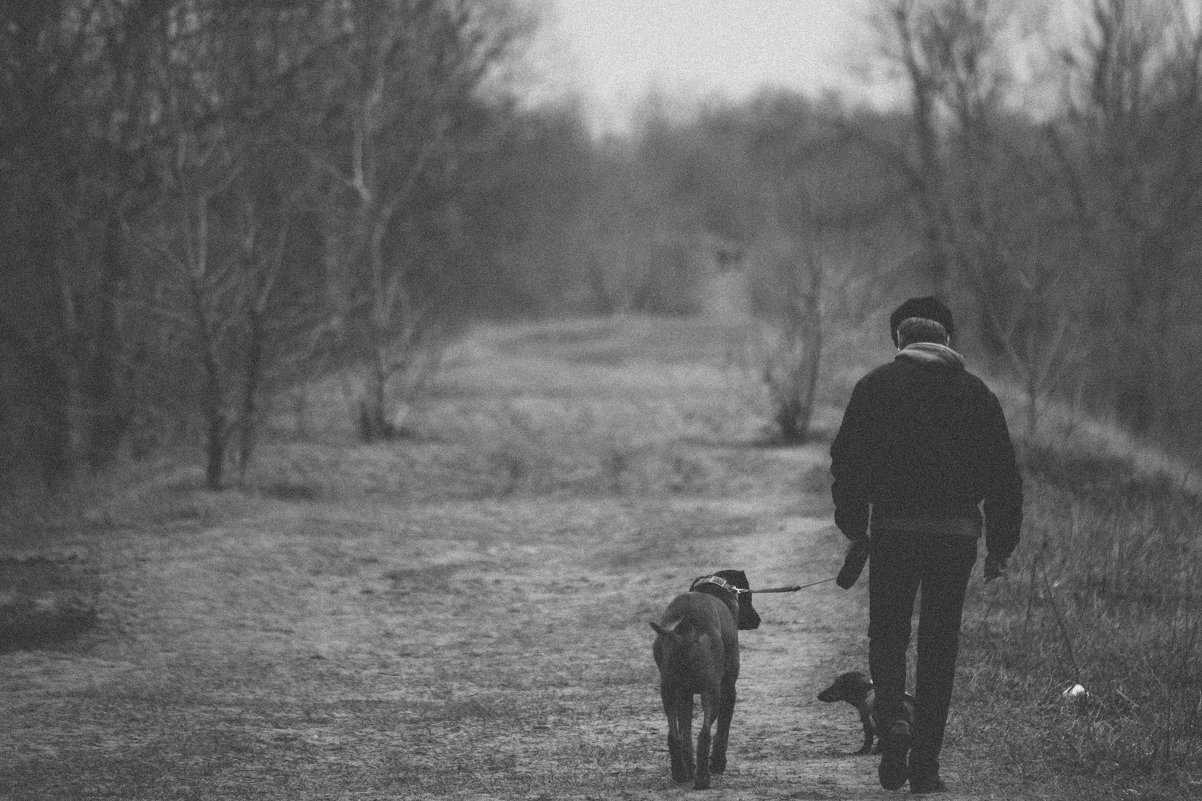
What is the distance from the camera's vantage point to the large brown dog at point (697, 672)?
19.0 ft

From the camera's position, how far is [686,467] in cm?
1820

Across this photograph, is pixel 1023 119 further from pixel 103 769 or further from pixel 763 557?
pixel 103 769

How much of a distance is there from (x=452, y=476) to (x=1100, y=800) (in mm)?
12681

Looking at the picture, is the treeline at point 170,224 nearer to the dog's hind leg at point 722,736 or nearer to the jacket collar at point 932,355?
the dog's hind leg at point 722,736

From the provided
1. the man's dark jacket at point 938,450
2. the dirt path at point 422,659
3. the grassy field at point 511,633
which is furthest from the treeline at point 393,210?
the man's dark jacket at point 938,450

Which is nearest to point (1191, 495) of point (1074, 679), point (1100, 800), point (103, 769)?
point (1074, 679)

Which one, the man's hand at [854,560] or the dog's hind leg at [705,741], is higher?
the man's hand at [854,560]

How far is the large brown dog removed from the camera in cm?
580

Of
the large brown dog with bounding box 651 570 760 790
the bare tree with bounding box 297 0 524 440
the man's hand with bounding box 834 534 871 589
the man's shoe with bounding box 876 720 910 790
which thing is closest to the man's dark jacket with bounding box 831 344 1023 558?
the man's hand with bounding box 834 534 871 589

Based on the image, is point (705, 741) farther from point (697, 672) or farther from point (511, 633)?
point (511, 633)

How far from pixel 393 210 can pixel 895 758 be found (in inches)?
857

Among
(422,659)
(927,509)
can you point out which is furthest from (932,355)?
(422,659)

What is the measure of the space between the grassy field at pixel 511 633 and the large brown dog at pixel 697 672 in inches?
6.9

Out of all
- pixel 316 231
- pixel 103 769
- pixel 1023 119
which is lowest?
pixel 103 769
